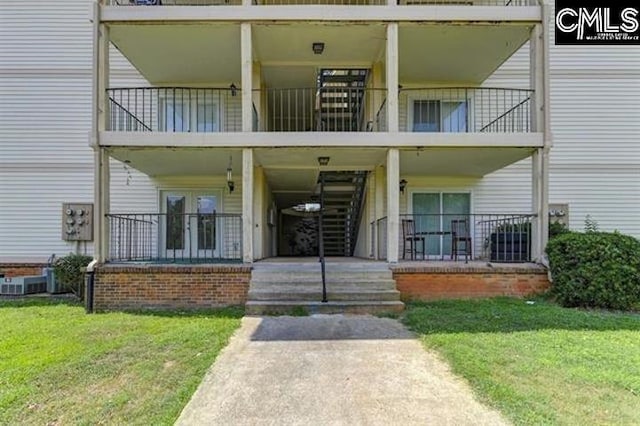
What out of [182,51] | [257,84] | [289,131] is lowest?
[289,131]

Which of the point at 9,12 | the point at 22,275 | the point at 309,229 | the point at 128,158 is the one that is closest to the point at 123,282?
the point at 128,158

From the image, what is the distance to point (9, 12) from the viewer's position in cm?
1203

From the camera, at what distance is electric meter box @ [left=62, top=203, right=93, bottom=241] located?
1188 centimetres

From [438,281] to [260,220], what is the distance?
16.3 ft

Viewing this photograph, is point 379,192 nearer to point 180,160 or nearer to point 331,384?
point 180,160

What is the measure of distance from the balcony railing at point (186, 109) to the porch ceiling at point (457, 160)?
480 centimetres

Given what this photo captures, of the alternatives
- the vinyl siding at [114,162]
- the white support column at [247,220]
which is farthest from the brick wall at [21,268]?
the white support column at [247,220]

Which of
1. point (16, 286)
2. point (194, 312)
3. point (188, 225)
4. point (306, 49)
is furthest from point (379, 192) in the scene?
point (16, 286)

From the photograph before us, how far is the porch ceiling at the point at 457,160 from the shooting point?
9.35m

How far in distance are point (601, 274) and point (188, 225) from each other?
951 centimetres

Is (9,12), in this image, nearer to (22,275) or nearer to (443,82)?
(22,275)

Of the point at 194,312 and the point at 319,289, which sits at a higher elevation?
the point at 319,289

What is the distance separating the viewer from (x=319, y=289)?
8031mm

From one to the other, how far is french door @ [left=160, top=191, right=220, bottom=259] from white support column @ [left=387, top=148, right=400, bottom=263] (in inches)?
206
